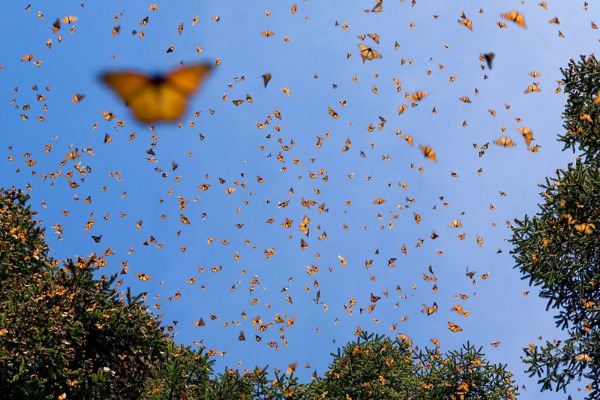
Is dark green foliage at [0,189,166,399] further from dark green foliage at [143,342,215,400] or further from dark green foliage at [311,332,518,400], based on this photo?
dark green foliage at [311,332,518,400]

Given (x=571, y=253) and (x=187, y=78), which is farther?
(x=571, y=253)

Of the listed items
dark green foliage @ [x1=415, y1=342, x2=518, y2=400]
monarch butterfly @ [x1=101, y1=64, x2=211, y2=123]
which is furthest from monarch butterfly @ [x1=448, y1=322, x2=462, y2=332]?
monarch butterfly @ [x1=101, y1=64, x2=211, y2=123]

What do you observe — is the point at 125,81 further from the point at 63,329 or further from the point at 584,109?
the point at 584,109

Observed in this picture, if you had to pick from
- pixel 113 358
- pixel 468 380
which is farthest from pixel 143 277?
pixel 468 380

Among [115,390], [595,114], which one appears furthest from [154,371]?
[595,114]

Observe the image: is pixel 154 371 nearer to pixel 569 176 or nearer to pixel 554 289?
pixel 554 289

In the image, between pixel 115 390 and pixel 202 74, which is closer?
pixel 202 74

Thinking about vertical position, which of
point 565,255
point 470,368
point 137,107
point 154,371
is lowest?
point 137,107

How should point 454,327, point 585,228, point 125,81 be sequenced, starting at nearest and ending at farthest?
1. point 125,81
2. point 585,228
3. point 454,327
